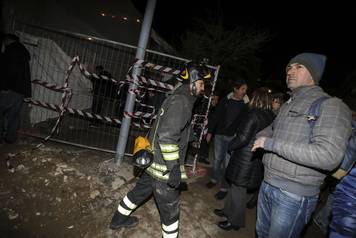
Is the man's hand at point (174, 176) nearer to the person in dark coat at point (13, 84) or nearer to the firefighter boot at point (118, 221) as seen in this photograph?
the firefighter boot at point (118, 221)

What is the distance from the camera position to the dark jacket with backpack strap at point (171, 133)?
9.68ft

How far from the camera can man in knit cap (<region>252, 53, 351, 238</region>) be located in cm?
213

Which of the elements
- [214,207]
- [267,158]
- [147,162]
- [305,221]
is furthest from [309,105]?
[214,207]

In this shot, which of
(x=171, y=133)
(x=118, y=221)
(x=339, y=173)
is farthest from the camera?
(x=118, y=221)

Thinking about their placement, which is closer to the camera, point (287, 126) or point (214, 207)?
point (287, 126)

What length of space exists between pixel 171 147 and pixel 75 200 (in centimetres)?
231

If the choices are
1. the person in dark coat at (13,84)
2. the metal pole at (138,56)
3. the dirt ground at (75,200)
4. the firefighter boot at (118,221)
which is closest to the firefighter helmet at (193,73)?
the metal pole at (138,56)

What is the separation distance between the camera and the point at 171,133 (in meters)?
2.94

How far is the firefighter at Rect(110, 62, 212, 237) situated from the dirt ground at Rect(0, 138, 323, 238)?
32.2 inches

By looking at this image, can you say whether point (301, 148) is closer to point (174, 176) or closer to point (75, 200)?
point (174, 176)

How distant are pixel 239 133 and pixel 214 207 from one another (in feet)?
6.02

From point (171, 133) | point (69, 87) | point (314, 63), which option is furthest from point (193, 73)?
point (69, 87)

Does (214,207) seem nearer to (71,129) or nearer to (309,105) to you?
(309,105)

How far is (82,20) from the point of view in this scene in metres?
8.24
